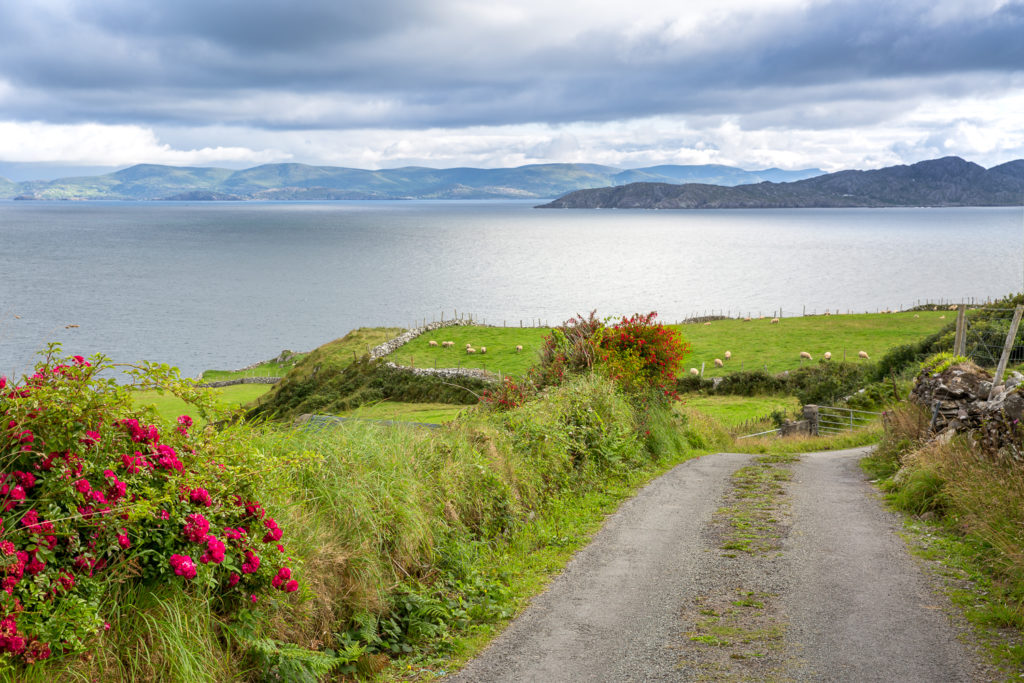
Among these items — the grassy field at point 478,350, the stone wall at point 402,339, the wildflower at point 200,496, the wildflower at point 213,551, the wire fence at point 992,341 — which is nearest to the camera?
the wildflower at point 213,551

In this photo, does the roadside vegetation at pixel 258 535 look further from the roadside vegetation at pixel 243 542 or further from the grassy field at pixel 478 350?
the grassy field at pixel 478 350

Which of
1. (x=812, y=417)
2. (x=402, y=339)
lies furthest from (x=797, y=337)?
(x=402, y=339)

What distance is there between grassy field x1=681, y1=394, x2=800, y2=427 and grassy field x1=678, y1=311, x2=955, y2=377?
397cm

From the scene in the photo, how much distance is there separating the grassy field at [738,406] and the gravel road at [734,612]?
25.0m

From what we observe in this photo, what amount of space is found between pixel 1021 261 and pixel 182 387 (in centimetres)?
16873

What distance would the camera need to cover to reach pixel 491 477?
9.73 meters

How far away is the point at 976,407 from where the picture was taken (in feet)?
39.4

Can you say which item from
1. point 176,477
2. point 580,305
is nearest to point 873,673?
point 176,477

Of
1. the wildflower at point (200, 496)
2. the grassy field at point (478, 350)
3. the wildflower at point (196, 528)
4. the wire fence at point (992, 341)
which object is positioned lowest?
the grassy field at point (478, 350)

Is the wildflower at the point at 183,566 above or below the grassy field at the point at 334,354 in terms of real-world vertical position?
above

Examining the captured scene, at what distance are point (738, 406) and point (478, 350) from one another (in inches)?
837

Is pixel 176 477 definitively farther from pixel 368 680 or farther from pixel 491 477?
pixel 491 477

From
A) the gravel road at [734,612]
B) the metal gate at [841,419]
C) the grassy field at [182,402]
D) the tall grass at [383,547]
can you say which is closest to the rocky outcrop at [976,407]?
the gravel road at [734,612]

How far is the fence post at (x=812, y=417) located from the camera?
1198 inches
